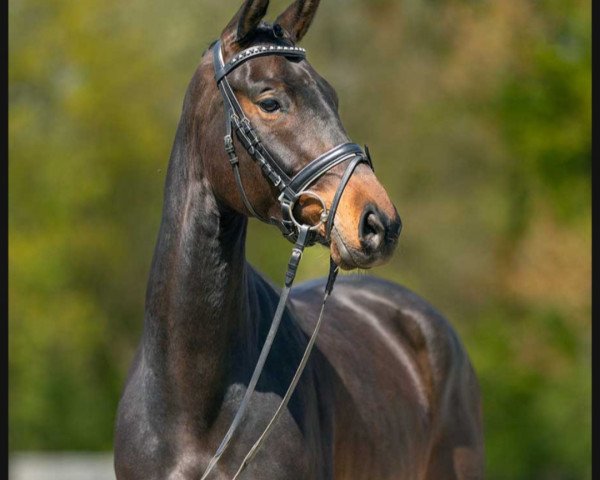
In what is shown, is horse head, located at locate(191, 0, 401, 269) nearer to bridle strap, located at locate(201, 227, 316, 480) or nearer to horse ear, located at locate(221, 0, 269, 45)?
horse ear, located at locate(221, 0, 269, 45)

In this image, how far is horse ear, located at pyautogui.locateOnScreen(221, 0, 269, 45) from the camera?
5197 mm

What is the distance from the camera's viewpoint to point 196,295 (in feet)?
17.5

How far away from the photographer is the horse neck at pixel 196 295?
5.33 m

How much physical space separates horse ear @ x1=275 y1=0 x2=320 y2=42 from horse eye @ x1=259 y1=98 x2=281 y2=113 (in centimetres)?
50

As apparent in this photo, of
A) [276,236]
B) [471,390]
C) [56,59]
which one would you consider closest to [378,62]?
[276,236]

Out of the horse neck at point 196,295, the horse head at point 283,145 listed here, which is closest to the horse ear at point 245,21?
the horse head at point 283,145

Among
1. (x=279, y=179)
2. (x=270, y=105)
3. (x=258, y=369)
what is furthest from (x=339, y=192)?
(x=258, y=369)

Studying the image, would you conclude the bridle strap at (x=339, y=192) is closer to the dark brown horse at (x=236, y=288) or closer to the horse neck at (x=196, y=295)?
the dark brown horse at (x=236, y=288)

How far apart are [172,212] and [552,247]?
19.1m

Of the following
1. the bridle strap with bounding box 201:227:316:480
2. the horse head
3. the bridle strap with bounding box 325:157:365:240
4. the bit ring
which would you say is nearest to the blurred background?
the horse head

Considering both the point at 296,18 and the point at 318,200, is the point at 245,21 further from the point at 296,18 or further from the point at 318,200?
the point at 318,200

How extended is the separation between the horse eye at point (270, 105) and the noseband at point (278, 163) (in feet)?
0.26

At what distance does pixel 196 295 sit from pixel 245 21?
41.2 inches
